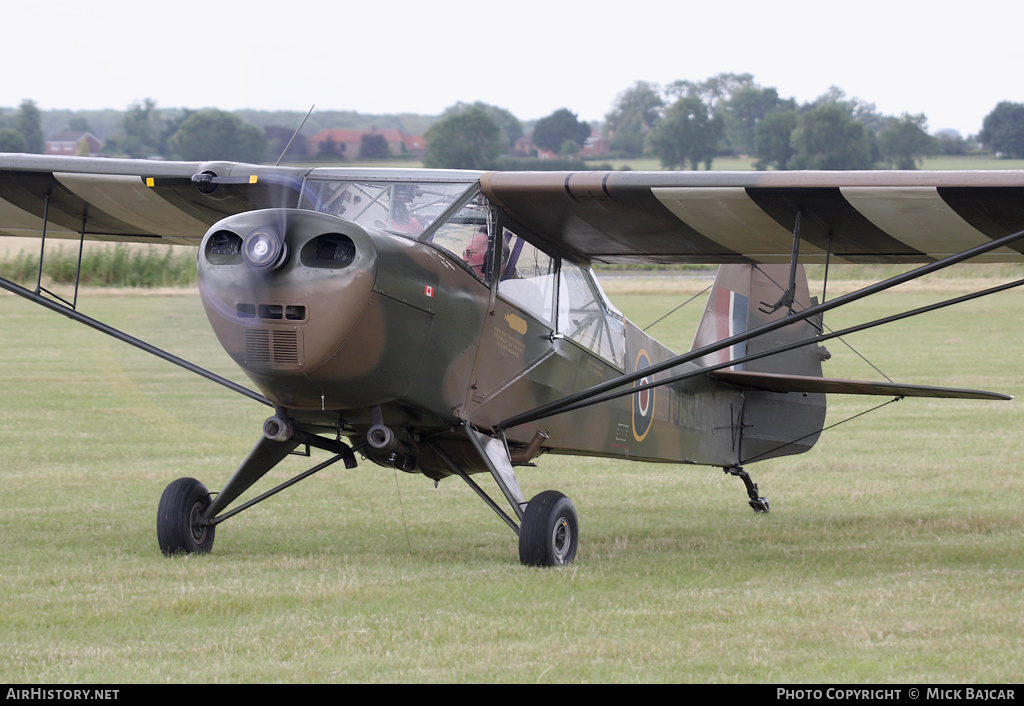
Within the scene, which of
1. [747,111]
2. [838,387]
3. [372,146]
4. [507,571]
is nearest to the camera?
[507,571]

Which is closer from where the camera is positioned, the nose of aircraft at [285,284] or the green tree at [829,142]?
the nose of aircraft at [285,284]

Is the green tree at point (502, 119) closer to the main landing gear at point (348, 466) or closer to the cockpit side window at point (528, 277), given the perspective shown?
the cockpit side window at point (528, 277)

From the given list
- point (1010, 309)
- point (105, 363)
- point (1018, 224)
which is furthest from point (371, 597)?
point (1010, 309)

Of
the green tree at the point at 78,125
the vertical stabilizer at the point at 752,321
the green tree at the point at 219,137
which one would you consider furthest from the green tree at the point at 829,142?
the green tree at the point at 78,125

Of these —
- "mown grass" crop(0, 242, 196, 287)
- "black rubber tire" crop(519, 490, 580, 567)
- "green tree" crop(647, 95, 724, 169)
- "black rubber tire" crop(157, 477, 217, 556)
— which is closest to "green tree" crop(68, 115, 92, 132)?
"black rubber tire" crop(157, 477, 217, 556)

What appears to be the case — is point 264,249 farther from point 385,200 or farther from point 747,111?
point 747,111

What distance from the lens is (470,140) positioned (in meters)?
11.8

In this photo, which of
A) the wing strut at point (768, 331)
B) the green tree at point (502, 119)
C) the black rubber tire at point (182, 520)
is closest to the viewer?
the wing strut at point (768, 331)

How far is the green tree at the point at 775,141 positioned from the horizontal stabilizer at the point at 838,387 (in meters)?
46.8

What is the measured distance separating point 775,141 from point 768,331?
55447 mm

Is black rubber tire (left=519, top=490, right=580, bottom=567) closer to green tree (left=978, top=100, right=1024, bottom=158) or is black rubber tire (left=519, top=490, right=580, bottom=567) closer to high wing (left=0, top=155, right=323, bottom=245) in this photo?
high wing (left=0, top=155, right=323, bottom=245)

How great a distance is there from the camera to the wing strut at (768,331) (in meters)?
6.76

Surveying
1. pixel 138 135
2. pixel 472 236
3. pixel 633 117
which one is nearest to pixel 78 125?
pixel 138 135

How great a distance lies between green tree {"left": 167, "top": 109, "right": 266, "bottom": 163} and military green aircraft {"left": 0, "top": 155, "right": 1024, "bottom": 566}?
8.3 inches
